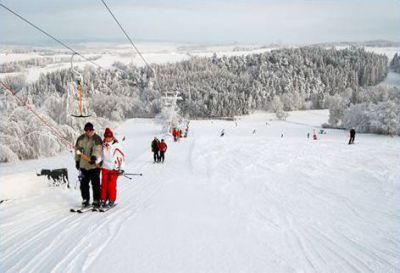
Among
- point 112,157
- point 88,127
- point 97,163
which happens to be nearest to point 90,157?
point 97,163

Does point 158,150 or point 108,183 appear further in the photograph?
point 158,150

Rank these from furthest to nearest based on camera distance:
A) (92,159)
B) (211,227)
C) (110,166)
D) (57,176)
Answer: (57,176), (110,166), (92,159), (211,227)

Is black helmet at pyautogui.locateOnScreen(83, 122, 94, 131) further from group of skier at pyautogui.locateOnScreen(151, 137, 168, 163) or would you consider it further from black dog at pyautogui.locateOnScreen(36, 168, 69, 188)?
group of skier at pyautogui.locateOnScreen(151, 137, 168, 163)

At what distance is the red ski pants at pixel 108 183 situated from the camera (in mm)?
7766

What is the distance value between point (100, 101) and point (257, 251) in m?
127

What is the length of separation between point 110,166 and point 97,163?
0.29 m

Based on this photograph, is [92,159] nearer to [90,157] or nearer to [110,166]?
[90,157]

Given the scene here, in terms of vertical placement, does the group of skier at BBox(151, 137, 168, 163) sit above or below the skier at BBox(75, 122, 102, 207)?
below

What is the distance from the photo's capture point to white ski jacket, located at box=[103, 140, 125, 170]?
769 cm

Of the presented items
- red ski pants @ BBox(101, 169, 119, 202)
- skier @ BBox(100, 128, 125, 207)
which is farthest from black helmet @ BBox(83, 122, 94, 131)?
red ski pants @ BBox(101, 169, 119, 202)

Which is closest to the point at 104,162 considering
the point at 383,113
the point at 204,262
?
the point at 204,262

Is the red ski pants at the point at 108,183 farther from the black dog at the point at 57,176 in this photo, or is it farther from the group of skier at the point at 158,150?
the group of skier at the point at 158,150

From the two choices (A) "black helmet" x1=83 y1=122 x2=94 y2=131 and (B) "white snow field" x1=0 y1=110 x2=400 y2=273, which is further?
(A) "black helmet" x1=83 y1=122 x2=94 y2=131

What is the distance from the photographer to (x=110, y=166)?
7688 mm
